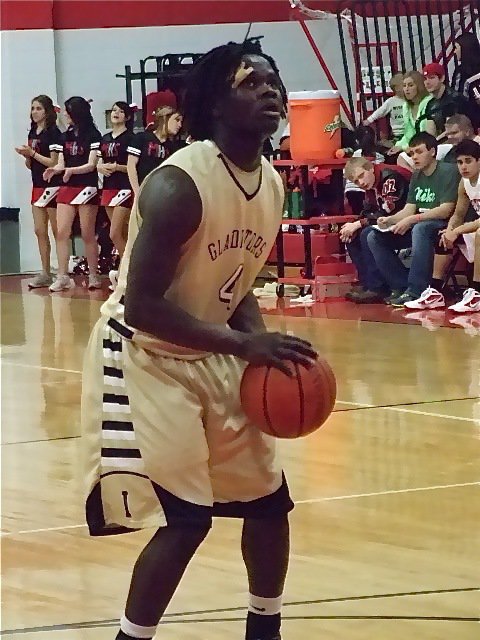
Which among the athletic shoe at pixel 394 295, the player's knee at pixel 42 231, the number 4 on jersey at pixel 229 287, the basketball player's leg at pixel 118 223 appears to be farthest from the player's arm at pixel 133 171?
the number 4 on jersey at pixel 229 287

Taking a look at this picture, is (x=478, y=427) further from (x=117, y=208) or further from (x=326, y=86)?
(x=326, y=86)

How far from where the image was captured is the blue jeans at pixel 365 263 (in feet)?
33.7

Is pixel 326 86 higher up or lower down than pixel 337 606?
higher up

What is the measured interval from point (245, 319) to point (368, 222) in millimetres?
7347

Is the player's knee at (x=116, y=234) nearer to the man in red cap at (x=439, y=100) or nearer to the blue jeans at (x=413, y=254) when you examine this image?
the blue jeans at (x=413, y=254)

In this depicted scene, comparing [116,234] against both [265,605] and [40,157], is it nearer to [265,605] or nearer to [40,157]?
[40,157]

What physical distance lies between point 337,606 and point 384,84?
9920 mm

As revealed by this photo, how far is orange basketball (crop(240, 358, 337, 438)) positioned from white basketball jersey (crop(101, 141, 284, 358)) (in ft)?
0.53

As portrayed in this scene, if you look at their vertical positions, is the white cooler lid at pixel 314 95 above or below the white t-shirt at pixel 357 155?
above

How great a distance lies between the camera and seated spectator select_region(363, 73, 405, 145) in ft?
39.1

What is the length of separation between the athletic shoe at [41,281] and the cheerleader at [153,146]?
1.86 meters

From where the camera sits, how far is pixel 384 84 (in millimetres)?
12836

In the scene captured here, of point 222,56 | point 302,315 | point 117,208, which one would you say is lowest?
point 302,315

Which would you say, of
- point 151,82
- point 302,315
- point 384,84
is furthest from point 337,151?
point 151,82
